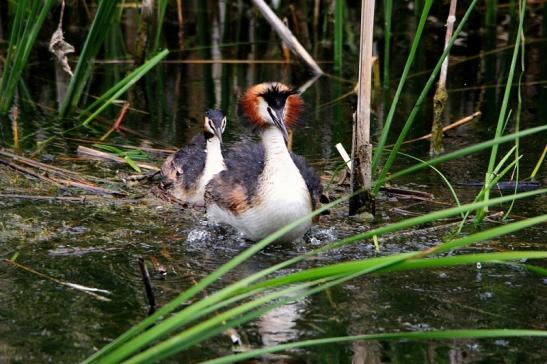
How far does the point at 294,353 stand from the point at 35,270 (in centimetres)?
160

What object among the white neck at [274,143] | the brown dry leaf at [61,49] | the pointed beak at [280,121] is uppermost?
the brown dry leaf at [61,49]

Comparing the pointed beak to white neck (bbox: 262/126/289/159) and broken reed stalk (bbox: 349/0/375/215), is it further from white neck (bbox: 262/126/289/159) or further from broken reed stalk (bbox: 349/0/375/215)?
broken reed stalk (bbox: 349/0/375/215)

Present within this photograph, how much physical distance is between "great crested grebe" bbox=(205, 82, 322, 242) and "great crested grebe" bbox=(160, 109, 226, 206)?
26.0 inches

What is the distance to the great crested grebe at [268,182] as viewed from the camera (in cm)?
521

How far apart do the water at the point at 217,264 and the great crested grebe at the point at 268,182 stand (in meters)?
0.17

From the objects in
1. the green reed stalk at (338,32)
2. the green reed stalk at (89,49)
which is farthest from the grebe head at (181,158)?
the green reed stalk at (338,32)

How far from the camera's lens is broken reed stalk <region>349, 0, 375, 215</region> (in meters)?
5.26

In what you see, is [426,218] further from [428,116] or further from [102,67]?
[102,67]

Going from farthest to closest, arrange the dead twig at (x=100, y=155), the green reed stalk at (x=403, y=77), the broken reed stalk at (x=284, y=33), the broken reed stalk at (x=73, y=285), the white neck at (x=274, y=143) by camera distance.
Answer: the broken reed stalk at (x=284, y=33), the dead twig at (x=100, y=155), the white neck at (x=274, y=143), the green reed stalk at (x=403, y=77), the broken reed stalk at (x=73, y=285)

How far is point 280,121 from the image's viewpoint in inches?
209

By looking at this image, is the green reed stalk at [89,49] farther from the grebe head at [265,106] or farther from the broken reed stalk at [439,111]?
the broken reed stalk at [439,111]

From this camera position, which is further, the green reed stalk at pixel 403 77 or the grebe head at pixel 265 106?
the grebe head at pixel 265 106

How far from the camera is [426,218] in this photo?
2.98 m

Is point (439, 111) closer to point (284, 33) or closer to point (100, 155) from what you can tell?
point (100, 155)
